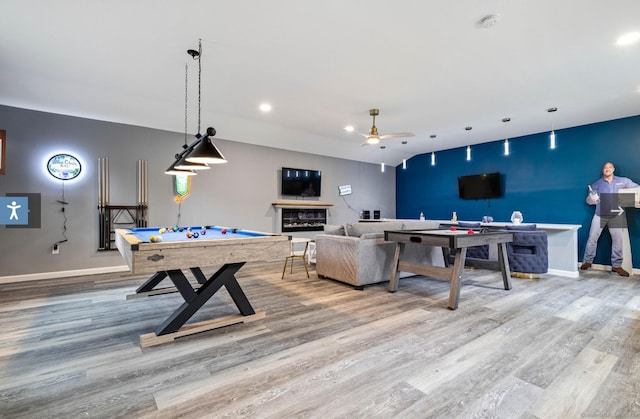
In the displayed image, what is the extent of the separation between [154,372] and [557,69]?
513 cm

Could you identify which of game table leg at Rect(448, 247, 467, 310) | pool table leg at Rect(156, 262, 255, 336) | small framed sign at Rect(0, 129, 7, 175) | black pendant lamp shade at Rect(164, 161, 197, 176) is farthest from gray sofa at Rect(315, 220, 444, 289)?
small framed sign at Rect(0, 129, 7, 175)

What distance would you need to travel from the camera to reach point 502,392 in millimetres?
1862

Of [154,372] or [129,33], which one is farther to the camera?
[129,33]

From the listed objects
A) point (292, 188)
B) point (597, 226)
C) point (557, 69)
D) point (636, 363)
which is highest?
point (557, 69)

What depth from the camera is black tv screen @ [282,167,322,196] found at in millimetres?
7281

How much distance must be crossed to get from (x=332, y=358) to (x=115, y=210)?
194 inches

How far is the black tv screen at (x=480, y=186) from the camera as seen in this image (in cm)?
720

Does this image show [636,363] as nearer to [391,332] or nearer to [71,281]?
[391,332]

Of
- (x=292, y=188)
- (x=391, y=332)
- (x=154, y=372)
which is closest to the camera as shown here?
(x=154, y=372)

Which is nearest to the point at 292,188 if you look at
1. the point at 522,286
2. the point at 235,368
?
the point at 522,286

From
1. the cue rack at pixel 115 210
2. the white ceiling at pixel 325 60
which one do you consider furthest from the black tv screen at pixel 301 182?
the cue rack at pixel 115 210

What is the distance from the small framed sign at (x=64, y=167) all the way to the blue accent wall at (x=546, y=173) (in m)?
8.08

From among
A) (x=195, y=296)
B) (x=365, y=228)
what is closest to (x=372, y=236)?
(x=365, y=228)

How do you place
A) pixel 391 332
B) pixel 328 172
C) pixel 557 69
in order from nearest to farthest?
pixel 391 332 → pixel 557 69 → pixel 328 172
